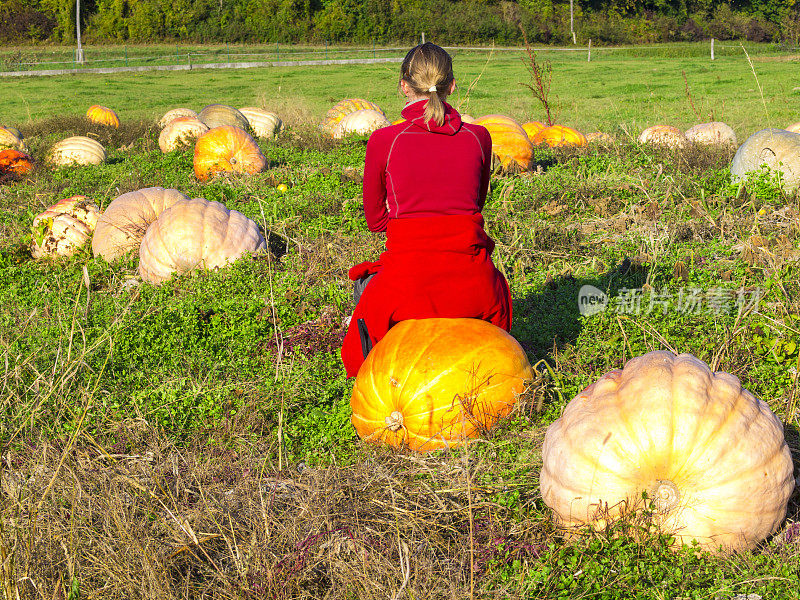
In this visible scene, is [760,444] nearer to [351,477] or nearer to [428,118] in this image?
[351,477]

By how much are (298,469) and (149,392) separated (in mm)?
1226

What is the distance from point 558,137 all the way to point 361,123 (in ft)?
11.7

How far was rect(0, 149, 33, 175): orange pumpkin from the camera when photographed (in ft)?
36.6

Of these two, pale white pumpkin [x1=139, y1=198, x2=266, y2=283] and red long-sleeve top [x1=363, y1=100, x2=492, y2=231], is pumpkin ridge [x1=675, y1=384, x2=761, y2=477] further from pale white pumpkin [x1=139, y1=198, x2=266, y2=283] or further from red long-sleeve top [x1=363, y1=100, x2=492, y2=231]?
pale white pumpkin [x1=139, y1=198, x2=266, y2=283]

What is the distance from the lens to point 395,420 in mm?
3859

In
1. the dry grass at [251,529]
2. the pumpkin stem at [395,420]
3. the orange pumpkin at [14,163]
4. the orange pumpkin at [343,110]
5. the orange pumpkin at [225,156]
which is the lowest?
the dry grass at [251,529]

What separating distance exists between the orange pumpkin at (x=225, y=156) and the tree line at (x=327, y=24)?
166 ft

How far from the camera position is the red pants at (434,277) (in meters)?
3.95

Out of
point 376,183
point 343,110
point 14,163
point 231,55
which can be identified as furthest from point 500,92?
point 231,55

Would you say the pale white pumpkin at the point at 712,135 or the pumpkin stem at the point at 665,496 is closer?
the pumpkin stem at the point at 665,496

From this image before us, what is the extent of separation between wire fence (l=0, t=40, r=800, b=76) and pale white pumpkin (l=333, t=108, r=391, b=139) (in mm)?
28163

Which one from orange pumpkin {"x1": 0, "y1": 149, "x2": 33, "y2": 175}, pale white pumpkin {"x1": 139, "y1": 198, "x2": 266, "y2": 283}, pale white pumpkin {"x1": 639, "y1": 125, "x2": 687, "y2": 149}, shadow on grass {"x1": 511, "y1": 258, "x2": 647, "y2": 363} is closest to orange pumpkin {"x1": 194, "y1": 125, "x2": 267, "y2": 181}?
orange pumpkin {"x1": 0, "y1": 149, "x2": 33, "y2": 175}

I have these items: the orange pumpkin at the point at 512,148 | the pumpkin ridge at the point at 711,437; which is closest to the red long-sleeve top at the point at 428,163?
the pumpkin ridge at the point at 711,437

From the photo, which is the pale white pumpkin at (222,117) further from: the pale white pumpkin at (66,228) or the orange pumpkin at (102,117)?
the pale white pumpkin at (66,228)
